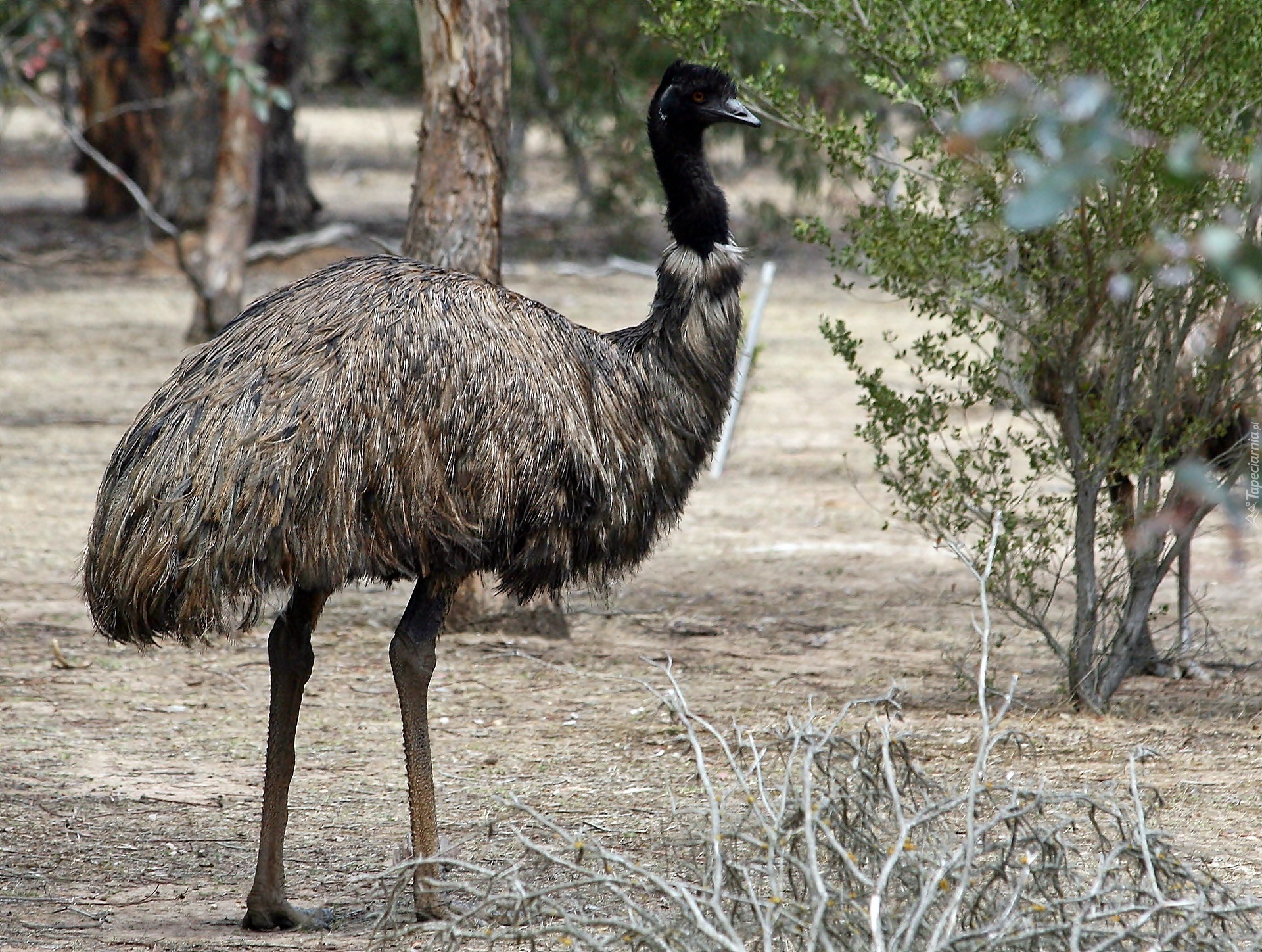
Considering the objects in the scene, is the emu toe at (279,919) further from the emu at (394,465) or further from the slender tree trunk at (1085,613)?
the slender tree trunk at (1085,613)

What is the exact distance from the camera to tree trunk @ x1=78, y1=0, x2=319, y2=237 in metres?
18.0

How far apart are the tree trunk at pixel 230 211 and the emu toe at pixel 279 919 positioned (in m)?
10.6

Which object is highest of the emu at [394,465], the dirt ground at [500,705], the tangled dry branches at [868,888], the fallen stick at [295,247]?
the emu at [394,465]

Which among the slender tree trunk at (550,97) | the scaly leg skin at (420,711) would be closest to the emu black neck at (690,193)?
the scaly leg skin at (420,711)

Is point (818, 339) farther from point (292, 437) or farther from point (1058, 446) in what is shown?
point (292, 437)

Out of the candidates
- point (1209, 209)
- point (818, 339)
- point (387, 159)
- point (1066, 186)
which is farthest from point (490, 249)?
point (387, 159)

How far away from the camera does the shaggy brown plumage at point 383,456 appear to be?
4047mm

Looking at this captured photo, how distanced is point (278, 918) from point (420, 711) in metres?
0.63

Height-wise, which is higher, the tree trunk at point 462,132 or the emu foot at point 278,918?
the tree trunk at point 462,132

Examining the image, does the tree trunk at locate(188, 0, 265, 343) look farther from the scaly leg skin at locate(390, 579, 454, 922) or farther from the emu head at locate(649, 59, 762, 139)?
the scaly leg skin at locate(390, 579, 454, 922)

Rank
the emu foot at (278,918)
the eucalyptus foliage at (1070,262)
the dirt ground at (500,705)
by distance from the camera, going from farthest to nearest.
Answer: the eucalyptus foliage at (1070,262) < the dirt ground at (500,705) < the emu foot at (278,918)

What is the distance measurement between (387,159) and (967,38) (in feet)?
80.0

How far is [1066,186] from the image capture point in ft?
4.36

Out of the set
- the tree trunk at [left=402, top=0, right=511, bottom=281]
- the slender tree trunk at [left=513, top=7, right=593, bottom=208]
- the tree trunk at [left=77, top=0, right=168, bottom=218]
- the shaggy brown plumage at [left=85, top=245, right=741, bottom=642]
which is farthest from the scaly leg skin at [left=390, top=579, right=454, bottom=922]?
the tree trunk at [left=77, top=0, right=168, bottom=218]
